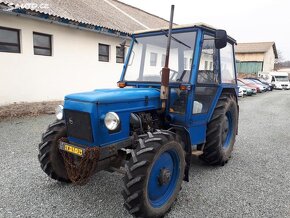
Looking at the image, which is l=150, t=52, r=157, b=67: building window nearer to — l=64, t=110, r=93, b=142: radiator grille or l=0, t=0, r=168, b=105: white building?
l=64, t=110, r=93, b=142: radiator grille

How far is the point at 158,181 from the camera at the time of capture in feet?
9.98

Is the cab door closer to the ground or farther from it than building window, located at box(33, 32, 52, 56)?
closer to the ground

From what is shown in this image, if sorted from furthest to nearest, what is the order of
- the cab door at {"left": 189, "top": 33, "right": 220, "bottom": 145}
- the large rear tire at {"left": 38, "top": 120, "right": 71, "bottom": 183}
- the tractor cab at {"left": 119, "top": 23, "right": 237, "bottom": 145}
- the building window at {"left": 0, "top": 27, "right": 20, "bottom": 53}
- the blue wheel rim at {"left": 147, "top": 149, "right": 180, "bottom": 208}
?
1. the building window at {"left": 0, "top": 27, "right": 20, "bottom": 53}
2. the cab door at {"left": 189, "top": 33, "right": 220, "bottom": 145}
3. the tractor cab at {"left": 119, "top": 23, "right": 237, "bottom": 145}
4. the large rear tire at {"left": 38, "top": 120, "right": 71, "bottom": 183}
5. the blue wheel rim at {"left": 147, "top": 149, "right": 180, "bottom": 208}

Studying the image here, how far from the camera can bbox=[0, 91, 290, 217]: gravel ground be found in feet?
10.2

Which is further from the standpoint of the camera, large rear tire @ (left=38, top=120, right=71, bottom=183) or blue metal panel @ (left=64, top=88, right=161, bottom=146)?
large rear tire @ (left=38, top=120, right=71, bottom=183)

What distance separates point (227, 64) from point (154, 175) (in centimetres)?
275

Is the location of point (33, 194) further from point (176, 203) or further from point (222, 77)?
point (222, 77)

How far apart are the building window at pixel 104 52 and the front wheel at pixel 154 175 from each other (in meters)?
10.4

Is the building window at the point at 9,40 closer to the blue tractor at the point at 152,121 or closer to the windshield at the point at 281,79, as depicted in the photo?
the blue tractor at the point at 152,121

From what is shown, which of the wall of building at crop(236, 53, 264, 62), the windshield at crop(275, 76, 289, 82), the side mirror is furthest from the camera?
the wall of building at crop(236, 53, 264, 62)

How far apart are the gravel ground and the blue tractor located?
277 mm

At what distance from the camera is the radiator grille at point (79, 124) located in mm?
2885

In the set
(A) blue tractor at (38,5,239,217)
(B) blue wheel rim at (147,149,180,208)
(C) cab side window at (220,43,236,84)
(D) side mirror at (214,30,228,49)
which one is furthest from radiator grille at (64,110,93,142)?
(C) cab side window at (220,43,236,84)


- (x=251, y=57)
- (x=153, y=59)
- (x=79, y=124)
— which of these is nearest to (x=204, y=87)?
(x=153, y=59)
